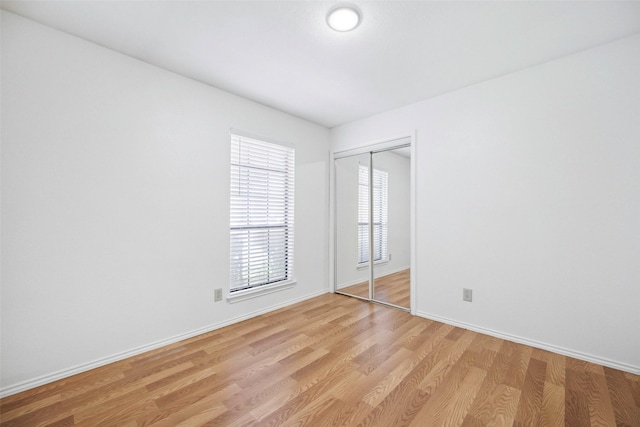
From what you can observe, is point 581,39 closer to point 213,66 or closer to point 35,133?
point 213,66

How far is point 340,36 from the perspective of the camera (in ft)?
6.75

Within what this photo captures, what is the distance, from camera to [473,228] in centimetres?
281

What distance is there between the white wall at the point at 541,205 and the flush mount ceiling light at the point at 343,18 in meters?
1.59

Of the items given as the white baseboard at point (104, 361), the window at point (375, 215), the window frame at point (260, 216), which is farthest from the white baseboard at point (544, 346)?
the white baseboard at point (104, 361)

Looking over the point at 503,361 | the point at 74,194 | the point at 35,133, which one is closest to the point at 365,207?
the point at 503,361

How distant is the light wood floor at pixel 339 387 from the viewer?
1602 millimetres

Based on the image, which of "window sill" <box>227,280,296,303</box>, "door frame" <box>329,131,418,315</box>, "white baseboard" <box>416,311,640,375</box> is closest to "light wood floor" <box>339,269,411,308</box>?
"door frame" <box>329,131,418,315</box>

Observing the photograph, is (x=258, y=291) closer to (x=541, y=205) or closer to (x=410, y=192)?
(x=410, y=192)

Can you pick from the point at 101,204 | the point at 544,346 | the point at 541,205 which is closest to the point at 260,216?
the point at 101,204

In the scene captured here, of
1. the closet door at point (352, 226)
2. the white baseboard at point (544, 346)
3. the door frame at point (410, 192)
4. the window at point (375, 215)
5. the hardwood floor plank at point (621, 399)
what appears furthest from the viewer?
the closet door at point (352, 226)

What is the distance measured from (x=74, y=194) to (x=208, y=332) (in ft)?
5.51

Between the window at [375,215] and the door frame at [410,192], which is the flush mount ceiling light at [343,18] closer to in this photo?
the door frame at [410,192]

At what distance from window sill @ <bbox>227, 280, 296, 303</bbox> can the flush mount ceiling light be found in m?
2.65

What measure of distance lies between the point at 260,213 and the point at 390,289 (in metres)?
2.02
